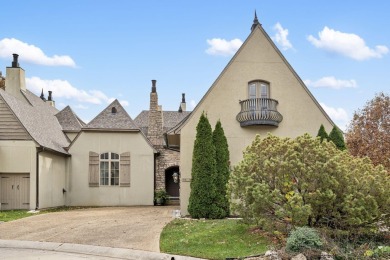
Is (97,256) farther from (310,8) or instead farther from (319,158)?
(310,8)

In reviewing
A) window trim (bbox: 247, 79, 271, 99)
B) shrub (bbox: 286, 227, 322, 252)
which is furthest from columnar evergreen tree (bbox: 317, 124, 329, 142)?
shrub (bbox: 286, 227, 322, 252)

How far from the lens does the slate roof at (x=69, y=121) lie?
28.6 m

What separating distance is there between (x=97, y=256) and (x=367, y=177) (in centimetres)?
664

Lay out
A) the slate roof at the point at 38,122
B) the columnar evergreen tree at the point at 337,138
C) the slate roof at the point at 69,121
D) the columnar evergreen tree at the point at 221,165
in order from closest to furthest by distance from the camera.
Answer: the columnar evergreen tree at the point at 221,165 → the columnar evergreen tree at the point at 337,138 → the slate roof at the point at 38,122 → the slate roof at the point at 69,121

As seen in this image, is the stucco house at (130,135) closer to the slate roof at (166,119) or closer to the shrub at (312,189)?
the shrub at (312,189)

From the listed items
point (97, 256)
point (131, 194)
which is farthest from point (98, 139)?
point (97, 256)

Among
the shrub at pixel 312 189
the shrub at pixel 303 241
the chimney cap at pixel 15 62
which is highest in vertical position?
the chimney cap at pixel 15 62

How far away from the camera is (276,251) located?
9.24 m

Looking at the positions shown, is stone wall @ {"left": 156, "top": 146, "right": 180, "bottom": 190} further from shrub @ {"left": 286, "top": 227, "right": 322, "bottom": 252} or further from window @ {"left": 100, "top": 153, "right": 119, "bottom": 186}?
shrub @ {"left": 286, "top": 227, "right": 322, "bottom": 252}

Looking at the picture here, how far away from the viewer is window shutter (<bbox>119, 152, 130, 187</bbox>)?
79.4 feet

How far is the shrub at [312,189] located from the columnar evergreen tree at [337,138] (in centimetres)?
581

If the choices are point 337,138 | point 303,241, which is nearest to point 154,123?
point 337,138

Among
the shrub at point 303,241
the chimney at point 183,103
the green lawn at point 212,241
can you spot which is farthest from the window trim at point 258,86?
the chimney at point 183,103

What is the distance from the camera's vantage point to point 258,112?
1717 centimetres
